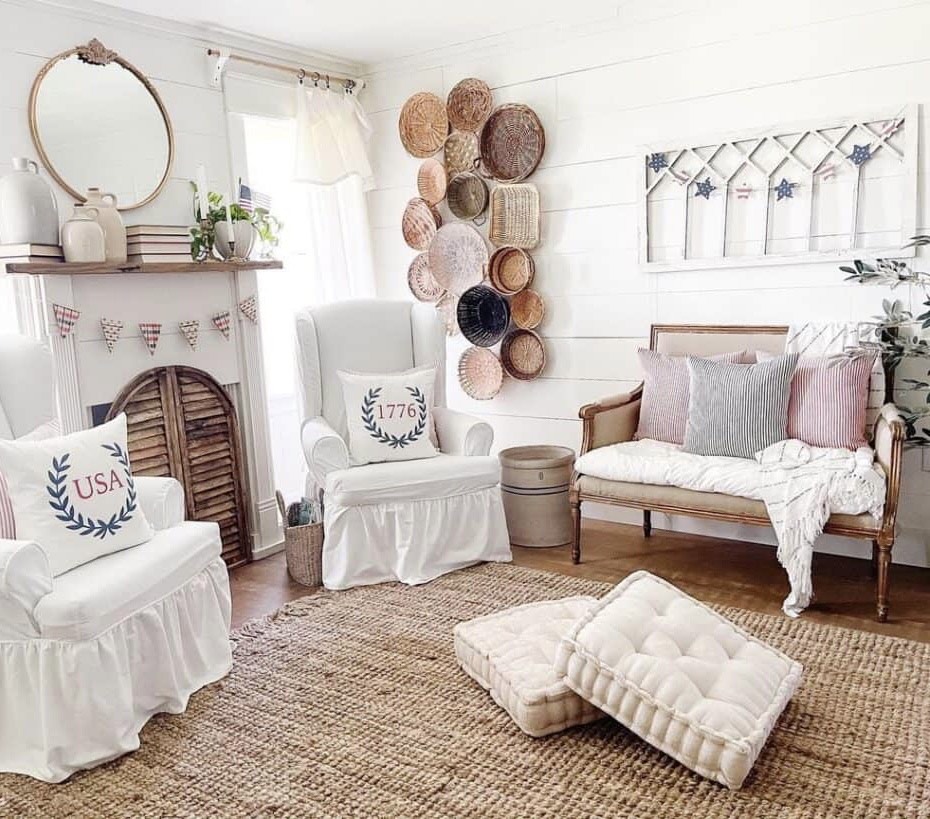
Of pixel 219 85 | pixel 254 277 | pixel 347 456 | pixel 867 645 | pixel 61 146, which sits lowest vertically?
pixel 867 645

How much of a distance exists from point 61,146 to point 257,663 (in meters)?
2.09

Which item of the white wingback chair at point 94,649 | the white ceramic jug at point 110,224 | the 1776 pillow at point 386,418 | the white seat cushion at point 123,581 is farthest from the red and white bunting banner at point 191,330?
the white seat cushion at point 123,581

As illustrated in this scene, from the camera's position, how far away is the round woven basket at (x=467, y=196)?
438cm

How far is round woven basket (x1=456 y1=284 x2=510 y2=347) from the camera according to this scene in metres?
4.39

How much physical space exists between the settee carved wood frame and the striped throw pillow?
0.10 meters

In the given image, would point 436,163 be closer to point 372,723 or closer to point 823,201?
point 823,201

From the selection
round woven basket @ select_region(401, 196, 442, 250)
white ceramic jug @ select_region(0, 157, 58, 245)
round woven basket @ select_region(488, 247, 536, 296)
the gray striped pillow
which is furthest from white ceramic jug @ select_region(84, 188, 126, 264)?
the gray striped pillow

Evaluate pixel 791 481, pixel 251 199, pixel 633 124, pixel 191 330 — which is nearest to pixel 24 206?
pixel 191 330

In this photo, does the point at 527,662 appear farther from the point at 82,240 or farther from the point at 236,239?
the point at 236,239

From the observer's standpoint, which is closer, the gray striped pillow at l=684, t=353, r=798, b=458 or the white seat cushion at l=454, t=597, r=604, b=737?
the white seat cushion at l=454, t=597, r=604, b=737

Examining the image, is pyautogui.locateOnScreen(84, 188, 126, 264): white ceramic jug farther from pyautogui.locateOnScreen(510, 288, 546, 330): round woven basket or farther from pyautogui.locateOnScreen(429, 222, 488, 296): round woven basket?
pyautogui.locateOnScreen(510, 288, 546, 330): round woven basket

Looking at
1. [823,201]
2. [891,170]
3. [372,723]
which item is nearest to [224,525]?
[372,723]

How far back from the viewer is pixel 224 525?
3857 mm

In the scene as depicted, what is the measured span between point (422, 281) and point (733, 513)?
7.32ft
